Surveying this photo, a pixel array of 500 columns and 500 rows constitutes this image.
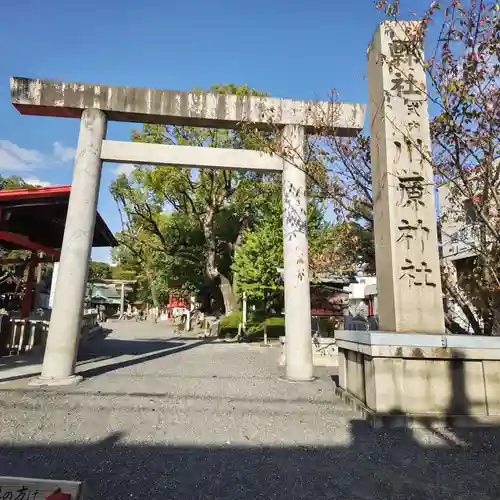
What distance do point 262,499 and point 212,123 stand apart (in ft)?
22.8

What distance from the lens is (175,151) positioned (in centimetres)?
754

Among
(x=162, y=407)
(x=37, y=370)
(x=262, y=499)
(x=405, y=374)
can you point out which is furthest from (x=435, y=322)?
(x=37, y=370)

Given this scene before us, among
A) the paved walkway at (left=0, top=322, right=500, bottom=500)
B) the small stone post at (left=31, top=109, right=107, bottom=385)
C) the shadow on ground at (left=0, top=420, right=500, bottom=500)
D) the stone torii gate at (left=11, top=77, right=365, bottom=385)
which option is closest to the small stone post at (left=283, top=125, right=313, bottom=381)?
the stone torii gate at (left=11, top=77, right=365, bottom=385)

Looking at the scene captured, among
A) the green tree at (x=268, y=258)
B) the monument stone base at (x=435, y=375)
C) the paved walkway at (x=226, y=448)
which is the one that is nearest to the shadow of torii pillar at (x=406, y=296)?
the monument stone base at (x=435, y=375)

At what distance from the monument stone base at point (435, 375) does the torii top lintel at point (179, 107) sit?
4581 millimetres

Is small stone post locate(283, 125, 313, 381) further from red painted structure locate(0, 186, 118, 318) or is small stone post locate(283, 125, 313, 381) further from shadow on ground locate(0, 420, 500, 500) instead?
red painted structure locate(0, 186, 118, 318)

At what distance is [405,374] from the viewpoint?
14.8 feet

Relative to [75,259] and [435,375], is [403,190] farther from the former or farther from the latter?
[75,259]

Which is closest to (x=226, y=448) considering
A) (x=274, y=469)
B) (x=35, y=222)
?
(x=274, y=469)

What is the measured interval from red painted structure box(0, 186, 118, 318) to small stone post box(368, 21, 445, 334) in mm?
7112

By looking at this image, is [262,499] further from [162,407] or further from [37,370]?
[37,370]

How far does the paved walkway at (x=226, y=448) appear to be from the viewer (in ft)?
9.92

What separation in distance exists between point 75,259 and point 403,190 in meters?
5.80

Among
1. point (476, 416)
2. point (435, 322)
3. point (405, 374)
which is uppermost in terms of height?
point (435, 322)
